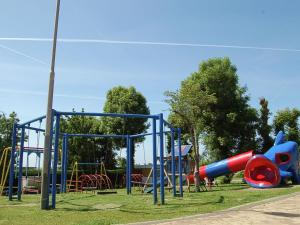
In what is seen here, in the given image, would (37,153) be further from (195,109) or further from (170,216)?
(170,216)

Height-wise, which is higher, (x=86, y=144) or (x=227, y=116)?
(x=227, y=116)

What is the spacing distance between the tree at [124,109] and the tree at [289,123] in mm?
14723

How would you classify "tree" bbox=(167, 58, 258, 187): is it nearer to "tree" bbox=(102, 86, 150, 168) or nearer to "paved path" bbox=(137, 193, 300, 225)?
"tree" bbox=(102, 86, 150, 168)

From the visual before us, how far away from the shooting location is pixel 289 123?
42375 millimetres

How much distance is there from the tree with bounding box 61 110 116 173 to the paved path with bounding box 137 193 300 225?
2916 centimetres

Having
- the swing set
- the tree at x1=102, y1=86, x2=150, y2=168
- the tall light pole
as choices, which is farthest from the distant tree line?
the tall light pole

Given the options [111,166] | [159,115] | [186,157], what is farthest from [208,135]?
[159,115]

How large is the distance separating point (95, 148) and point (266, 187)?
22.5m

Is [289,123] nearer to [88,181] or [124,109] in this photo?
[124,109]

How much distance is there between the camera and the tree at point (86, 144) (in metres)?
39.1

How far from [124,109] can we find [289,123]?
1876 centimetres

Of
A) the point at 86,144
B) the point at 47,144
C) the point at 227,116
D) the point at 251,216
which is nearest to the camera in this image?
the point at 251,216

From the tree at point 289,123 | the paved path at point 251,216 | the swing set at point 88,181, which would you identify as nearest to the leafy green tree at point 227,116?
the tree at point 289,123

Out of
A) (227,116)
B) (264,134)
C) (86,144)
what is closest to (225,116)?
(227,116)
